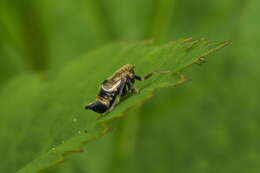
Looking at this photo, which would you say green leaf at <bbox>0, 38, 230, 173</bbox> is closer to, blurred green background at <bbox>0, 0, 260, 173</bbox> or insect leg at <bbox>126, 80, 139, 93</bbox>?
insect leg at <bbox>126, 80, 139, 93</bbox>

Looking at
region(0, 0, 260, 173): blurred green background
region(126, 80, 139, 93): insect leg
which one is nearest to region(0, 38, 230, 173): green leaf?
region(126, 80, 139, 93): insect leg

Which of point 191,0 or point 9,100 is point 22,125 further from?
point 191,0

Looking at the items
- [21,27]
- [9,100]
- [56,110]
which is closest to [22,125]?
[56,110]

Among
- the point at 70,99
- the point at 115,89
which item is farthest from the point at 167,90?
the point at 115,89

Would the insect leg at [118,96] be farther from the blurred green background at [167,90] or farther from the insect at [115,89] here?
the blurred green background at [167,90]

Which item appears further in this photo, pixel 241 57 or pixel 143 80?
pixel 241 57

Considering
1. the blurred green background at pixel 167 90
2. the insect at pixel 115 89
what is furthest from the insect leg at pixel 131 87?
the blurred green background at pixel 167 90
